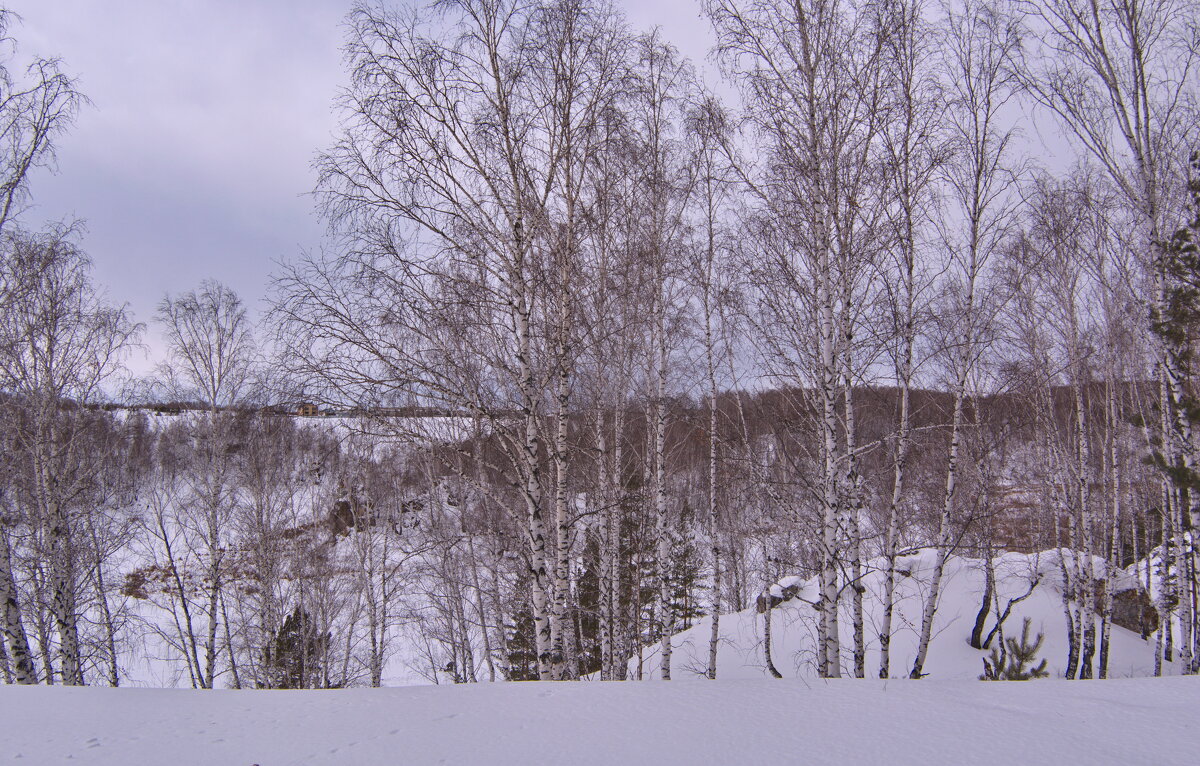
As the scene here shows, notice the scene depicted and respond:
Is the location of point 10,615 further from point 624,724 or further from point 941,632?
point 941,632

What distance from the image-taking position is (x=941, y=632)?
40.7ft

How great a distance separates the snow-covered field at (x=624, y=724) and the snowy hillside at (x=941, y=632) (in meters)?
8.39

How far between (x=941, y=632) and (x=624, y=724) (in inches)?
476

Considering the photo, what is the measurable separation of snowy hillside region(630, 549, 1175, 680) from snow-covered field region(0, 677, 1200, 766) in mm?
8387

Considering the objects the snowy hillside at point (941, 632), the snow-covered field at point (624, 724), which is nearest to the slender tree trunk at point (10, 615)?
the snow-covered field at point (624, 724)

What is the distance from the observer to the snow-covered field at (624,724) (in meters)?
2.84

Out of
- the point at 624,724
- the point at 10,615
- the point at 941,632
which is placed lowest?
the point at 941,632

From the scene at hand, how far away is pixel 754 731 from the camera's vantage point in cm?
309

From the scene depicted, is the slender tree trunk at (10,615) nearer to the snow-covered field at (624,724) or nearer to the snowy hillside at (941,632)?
the snow-covered field at (624,724)

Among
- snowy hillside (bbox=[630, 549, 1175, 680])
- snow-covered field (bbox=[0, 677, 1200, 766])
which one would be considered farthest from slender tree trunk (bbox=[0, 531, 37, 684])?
snowy hillside (bbox=[630, 549, 1175, 680])

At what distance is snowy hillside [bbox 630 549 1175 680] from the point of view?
12406 millimetres

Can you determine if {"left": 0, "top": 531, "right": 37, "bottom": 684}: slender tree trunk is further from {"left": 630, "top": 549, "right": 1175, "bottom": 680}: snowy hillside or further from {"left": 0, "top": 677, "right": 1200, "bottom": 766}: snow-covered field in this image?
{"left": 630, "top": 549, "right": 1175, "bottom": 680}: snowy hillside

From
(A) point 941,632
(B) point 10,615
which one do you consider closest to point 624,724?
(B) point 10,615

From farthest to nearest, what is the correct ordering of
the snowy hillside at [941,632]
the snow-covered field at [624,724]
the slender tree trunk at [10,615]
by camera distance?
the snowy hillside at [941,632] → the slender tree trunk at [10,615] → the snow-covered field at [624,724]
